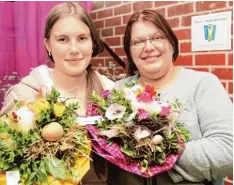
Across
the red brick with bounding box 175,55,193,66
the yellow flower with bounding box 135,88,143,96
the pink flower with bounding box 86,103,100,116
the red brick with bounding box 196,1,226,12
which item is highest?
the red brick with bounding box 196,1,226,12

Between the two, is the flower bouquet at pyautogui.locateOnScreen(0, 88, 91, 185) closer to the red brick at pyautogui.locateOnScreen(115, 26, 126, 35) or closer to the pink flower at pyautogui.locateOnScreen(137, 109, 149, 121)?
the pink flower at pyautogui.locateOnScreen(137, 109, 149, 121)

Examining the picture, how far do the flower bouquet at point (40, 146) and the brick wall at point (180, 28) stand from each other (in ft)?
3.62

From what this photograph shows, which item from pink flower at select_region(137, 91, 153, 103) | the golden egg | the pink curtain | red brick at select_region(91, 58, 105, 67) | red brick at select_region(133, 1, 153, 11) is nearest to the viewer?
the golden egg

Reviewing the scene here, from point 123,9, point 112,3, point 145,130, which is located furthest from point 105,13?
point 145,130

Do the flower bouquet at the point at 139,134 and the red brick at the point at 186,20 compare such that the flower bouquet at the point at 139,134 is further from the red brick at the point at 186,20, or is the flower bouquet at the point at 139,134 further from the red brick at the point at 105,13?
the red brick at the point at 105,13

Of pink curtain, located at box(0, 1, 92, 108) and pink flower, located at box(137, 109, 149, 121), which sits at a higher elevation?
pink curtain, located at box(0, 1, 92, 108)

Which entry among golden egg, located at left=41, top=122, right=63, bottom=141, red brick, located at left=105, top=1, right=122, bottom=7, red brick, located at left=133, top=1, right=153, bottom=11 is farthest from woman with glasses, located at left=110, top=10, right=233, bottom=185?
red brick, located at left=105, top=1, right=122, bottom=7

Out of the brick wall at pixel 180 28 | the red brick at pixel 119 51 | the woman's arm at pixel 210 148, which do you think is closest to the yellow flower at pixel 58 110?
the woman's arm at pixel 210 148

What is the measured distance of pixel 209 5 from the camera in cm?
199

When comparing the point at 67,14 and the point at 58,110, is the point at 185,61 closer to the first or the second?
the point at 67,14

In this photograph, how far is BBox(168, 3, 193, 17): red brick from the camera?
6.91 feet

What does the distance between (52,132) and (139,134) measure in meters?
0.28

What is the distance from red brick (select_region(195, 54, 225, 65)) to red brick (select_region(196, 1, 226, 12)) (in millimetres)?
259

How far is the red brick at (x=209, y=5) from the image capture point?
1921 millimetres
